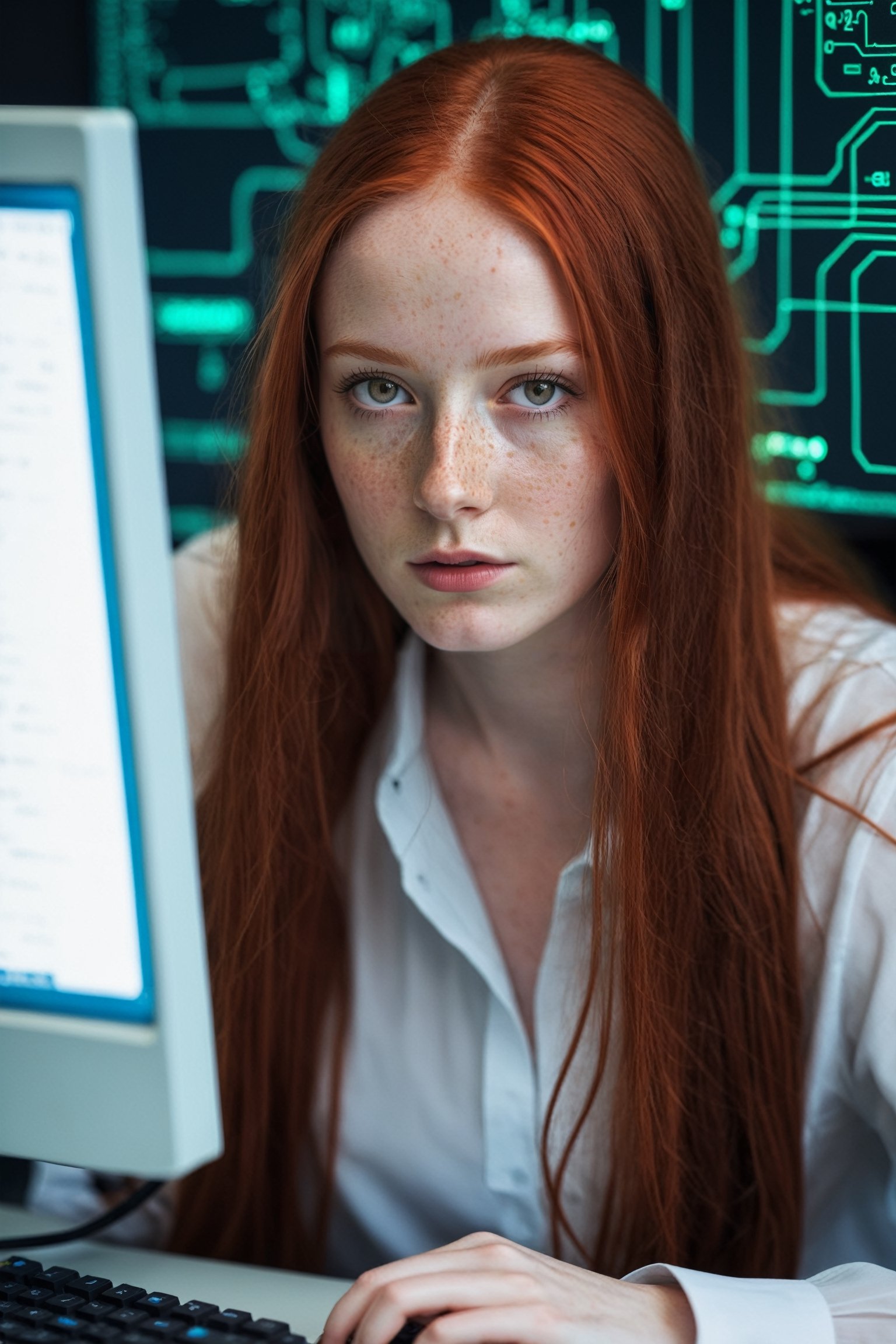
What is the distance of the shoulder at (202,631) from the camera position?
1167mm

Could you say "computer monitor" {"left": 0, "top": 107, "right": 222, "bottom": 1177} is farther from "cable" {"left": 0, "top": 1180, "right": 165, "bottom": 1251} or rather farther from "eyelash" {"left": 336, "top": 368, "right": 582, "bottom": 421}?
"eyelash" {"left": 336, "top": 368, "right": 582, "bottom": 421}

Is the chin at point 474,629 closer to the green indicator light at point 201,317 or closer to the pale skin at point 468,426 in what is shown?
the pale skin at point 468,426

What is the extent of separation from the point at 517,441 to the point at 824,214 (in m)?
0.35

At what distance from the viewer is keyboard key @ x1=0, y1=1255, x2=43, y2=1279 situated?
0.73 m

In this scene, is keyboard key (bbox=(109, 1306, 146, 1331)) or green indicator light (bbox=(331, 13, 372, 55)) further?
green indicator light (bbox=(331, 13, 372, 55))

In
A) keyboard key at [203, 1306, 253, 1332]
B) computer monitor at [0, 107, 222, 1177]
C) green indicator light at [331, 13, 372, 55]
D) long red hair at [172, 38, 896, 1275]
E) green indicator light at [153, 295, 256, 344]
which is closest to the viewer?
computer monitor at [0, 107, 222, 1177]

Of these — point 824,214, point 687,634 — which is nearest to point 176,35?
point 824,214

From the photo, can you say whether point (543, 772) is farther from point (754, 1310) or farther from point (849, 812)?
point (754, 1310)

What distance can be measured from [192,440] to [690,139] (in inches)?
22.8

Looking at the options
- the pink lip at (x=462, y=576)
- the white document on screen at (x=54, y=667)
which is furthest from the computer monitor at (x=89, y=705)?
the pink lip at (x=462, y=576)

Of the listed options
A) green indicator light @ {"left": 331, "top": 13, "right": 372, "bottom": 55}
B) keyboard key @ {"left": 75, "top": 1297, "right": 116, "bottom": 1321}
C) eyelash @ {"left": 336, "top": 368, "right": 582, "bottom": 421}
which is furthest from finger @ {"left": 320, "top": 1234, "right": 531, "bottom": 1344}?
green indicator light @ {"left": 331, "top": 13, "right": 372, "bottom": 55}

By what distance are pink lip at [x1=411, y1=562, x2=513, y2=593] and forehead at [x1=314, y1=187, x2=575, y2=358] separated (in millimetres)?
134

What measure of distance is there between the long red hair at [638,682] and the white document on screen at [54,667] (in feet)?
1.22

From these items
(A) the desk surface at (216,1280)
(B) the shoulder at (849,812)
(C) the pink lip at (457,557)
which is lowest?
(A) the desk surface at (216,1280)
